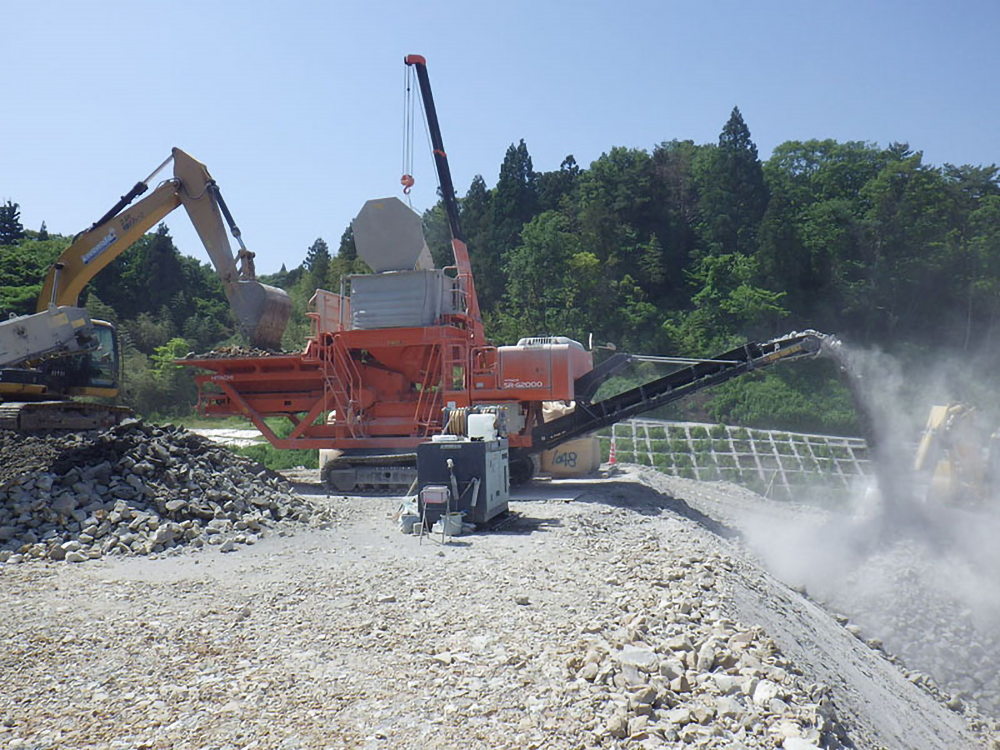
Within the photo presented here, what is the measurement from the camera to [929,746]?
5832mm

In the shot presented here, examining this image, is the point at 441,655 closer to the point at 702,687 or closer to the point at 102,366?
the point at 702,687

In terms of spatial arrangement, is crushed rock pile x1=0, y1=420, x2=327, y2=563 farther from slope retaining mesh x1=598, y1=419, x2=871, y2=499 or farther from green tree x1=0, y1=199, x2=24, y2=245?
green tree x1=0, y1=199, x2=24, y2=245

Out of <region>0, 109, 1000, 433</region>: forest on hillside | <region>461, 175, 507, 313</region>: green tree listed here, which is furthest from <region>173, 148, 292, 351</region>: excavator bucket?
<region>461, 175, 507, 313</region>: green tree

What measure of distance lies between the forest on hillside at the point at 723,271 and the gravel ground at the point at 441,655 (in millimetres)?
22533

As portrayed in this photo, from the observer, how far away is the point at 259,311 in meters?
16.2

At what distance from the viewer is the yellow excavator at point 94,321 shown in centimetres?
1257

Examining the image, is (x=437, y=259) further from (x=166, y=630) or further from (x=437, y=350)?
(x=166, y=630)

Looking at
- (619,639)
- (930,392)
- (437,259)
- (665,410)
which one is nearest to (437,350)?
(619,639)

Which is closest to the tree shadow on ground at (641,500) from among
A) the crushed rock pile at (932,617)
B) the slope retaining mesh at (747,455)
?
the crushed rock pile at (932,617)

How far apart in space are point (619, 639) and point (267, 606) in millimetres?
2982

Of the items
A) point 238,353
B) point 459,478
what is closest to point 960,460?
point 459,478

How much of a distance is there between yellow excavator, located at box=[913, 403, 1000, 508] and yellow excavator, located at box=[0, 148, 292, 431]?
12.7m

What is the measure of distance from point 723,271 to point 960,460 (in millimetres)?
33014

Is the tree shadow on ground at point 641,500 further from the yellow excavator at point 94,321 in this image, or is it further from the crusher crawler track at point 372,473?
the yellow excavator at point 94,321
